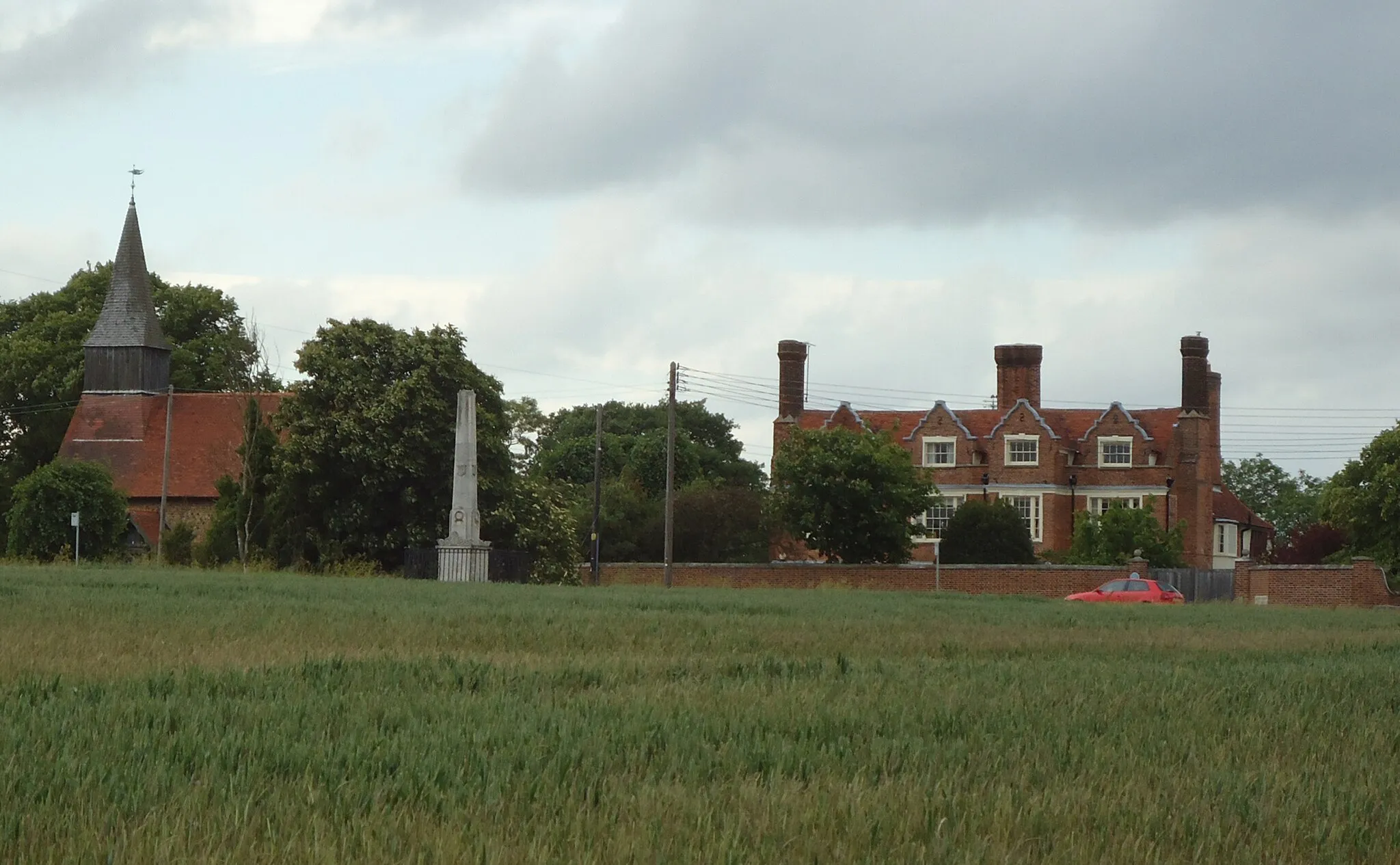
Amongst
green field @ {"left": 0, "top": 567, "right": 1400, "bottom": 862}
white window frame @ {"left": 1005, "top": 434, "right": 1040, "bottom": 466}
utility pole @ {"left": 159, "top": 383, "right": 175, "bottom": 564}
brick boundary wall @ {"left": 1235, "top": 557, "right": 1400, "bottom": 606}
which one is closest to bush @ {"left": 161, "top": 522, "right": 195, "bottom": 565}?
utility pole @ {"left": 159, "top": 383, "right": 175, "bottom": 564}

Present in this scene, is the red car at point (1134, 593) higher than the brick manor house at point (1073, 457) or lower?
lower

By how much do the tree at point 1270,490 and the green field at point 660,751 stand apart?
11679 cm

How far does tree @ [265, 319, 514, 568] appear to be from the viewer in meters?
49.2

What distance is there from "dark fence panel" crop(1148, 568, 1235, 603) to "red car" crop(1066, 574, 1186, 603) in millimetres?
8349

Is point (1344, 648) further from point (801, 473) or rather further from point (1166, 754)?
point (801, 473)

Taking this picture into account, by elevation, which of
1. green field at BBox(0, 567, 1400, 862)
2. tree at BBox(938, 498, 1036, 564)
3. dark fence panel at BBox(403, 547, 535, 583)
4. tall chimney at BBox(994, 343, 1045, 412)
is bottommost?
green field at BBox(0, 567, 1400, 862)

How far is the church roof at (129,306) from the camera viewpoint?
72.3 m

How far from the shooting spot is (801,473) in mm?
60875

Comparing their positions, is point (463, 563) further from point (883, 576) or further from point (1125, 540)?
point (1125, 540)

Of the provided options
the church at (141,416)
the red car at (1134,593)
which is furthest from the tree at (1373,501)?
the church at (141,416)

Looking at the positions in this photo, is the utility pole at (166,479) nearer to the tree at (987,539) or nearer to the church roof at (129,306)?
the church roof at (129,306)

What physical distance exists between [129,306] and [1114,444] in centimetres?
4579

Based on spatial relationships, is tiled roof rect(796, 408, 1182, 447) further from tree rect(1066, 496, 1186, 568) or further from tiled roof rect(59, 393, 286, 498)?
tiled roof rect(59, 393, 286, 498)

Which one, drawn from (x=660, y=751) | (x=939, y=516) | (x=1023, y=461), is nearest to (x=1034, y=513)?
(x=1023, y=461)
